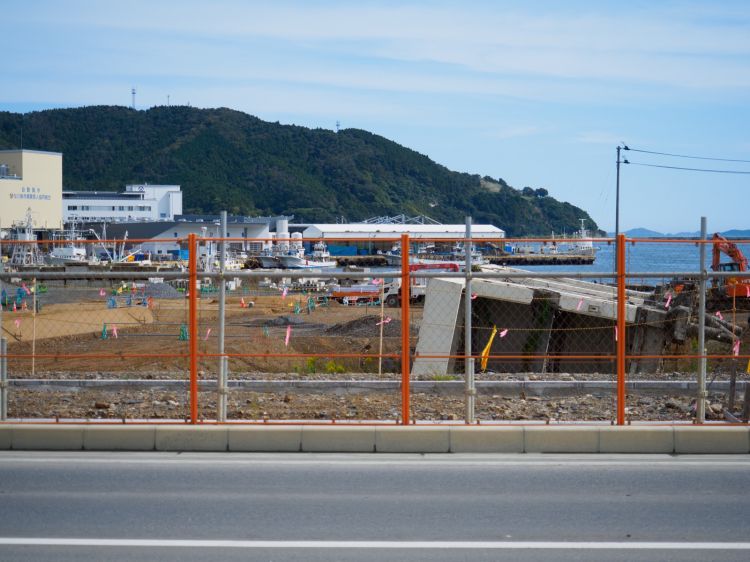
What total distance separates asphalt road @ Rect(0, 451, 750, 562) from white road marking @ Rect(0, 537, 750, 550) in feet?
0.05

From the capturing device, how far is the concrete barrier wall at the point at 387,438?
1016cm

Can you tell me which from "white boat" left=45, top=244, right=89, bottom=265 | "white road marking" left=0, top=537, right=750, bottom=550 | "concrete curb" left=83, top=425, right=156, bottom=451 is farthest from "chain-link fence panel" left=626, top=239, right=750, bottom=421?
"white boat" left=45, top=244, right=89, bottom=265

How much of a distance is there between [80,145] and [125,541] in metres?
194

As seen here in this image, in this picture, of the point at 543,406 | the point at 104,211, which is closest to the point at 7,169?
the point at 104,211

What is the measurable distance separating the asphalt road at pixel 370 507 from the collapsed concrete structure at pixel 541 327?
9901 millimetres

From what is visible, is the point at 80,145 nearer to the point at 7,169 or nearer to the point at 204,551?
the point at 7,169

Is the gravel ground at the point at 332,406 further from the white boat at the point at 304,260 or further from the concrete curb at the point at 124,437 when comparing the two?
the white boat at the point at 304,260

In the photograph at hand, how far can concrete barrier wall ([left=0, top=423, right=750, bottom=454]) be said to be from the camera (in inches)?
400

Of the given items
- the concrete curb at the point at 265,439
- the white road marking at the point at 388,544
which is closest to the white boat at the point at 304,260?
the concrete curb at the point at 265,439

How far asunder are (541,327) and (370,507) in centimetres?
1367

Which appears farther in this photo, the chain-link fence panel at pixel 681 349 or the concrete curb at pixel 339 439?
the chain-link fence panel at pixel 681 349

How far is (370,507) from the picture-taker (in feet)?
26.5

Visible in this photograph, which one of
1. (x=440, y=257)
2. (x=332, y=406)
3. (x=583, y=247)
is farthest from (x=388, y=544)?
(x=583, y=247)

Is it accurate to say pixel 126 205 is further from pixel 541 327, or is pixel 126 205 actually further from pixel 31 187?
pixel 541 327
